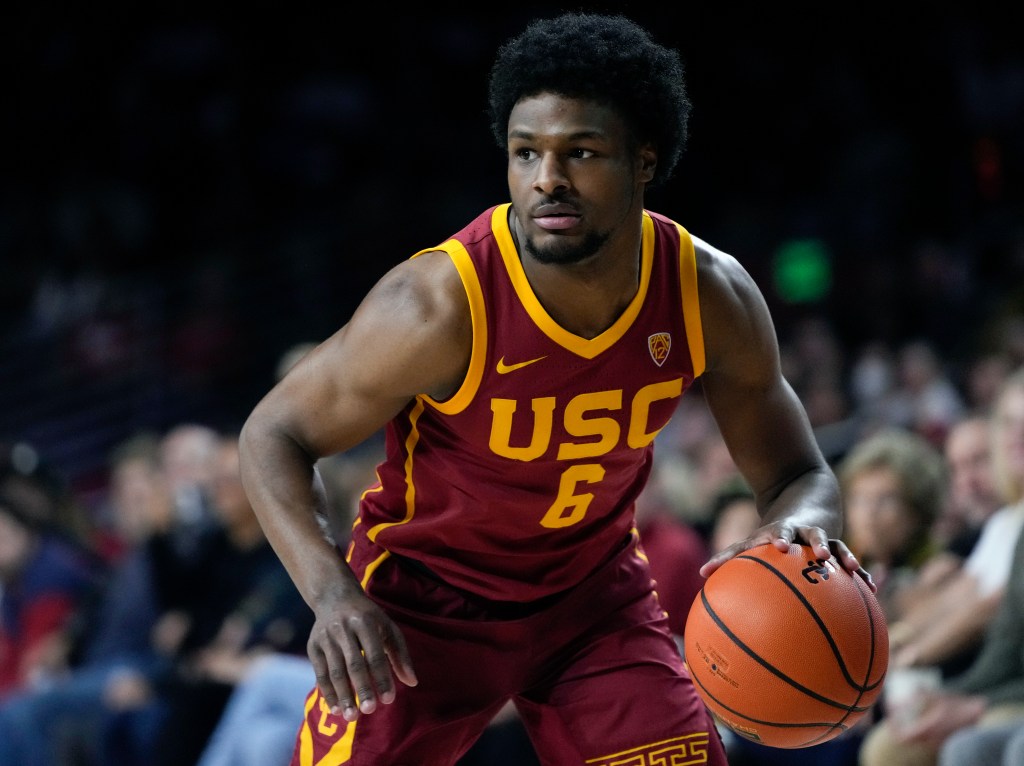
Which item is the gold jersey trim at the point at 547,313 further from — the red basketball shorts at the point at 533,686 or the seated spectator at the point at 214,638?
the seated spectator at the point at 214,638

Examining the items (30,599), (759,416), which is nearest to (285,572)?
(30,599)

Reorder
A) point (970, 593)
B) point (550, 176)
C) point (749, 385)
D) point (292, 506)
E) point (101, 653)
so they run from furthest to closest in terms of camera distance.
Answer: point (101, 653), point (970, 593), point (749, 385), point (292, 506), point (550, 176)

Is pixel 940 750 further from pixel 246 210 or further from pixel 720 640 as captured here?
pixel 246 210

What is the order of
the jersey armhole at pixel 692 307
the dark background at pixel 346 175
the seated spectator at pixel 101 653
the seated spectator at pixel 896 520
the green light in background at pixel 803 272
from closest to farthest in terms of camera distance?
the jersey armhole at pixel 692 307 < the seated spectator at pixel 896 520 < the seated spectator at pixel 101 653 < the dark background at pixel 346 175 < the green light in background at pixel 803 272

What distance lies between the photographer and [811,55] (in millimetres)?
10406

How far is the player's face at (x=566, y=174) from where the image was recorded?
2883 millimetres

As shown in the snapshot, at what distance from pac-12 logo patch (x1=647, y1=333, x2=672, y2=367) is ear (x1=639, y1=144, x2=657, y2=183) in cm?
35

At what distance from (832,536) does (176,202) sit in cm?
844

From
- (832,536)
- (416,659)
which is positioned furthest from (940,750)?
(416,659)

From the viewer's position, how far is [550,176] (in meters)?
2.85

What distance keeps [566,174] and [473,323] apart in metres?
0.36

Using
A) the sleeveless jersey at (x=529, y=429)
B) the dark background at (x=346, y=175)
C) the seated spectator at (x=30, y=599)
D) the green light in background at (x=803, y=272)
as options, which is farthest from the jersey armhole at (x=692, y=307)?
the green light in background at (x=803, y=272)

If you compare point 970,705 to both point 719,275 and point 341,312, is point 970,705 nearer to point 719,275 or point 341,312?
point 719,275

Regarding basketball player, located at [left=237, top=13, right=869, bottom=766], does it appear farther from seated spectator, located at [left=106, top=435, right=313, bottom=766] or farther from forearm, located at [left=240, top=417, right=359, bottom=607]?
seated spectator, located at [left=106, top=435, right=313, bottom=766]
